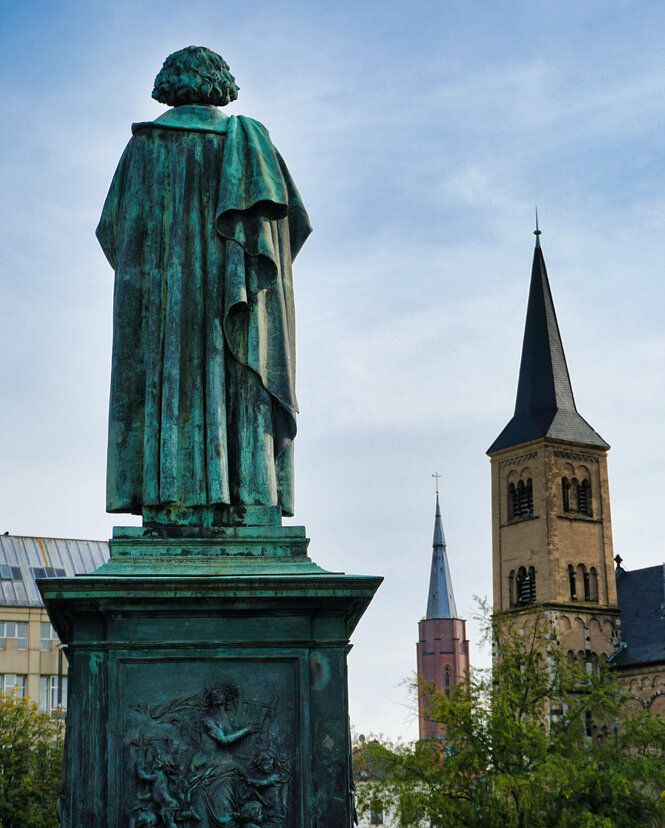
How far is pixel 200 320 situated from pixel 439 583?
479 feet

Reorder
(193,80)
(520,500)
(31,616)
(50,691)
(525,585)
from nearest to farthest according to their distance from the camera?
(193,80)
(50,691)
(31,616)
(525,585)
(520,500)

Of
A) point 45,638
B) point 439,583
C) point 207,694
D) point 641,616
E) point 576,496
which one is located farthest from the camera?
point 439,583

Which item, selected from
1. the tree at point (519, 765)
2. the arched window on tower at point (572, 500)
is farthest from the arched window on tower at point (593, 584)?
the tree at point (519, 765)

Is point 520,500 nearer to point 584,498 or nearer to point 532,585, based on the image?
point 584,498

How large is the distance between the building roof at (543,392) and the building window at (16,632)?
31.7 meters

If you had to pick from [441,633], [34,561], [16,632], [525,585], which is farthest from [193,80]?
[441,633]

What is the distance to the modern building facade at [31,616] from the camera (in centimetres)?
6525

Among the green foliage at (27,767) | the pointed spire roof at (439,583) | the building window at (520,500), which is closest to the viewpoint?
the green foliage at (27,767)

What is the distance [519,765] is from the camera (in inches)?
1378

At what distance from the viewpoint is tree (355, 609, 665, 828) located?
109 ft

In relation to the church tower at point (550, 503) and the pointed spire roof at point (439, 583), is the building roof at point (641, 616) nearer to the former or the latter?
the church tower at point (550, 503)

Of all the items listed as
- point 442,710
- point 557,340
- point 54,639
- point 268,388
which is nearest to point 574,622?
point 557,340

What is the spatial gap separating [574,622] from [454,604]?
76.0 m

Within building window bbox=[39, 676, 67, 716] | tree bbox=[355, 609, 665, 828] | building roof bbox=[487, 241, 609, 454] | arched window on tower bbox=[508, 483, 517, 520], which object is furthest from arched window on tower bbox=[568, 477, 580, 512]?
tree bbox=[355, 609, 665, 828]
